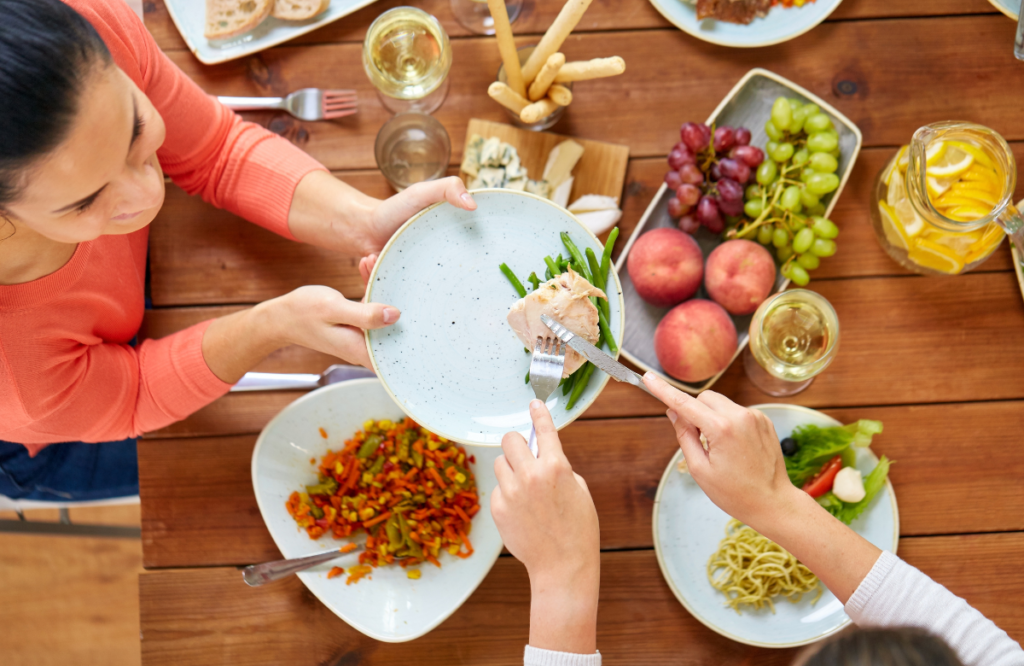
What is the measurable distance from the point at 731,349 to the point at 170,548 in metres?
1.38

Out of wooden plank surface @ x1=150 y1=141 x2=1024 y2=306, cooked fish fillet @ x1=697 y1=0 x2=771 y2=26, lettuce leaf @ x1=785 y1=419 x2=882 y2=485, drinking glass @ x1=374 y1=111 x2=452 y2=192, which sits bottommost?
lettuce leaf @ x1=785 y1=419 x2=882 y2=485

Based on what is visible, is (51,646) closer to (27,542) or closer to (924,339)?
(27,542)

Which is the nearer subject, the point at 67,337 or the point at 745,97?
the point at 67,337

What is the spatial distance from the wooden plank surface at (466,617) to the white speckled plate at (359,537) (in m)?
0.12

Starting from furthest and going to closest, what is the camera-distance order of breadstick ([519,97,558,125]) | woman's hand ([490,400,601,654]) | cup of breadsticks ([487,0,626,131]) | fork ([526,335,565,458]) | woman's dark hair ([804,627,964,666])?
1. breadstick ([519,97,558,125])
2. cup of breadsticks ([487,0,626,131])
3. fork ([526,335,565,458])
4. woman's hand ([490,400,601,654])
5. woman's dark hair ([804,627,964,666])

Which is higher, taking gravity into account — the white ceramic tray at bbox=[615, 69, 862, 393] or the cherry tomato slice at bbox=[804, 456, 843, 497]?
the white ceramic tray at bbox=[615, 69, 862, 393]

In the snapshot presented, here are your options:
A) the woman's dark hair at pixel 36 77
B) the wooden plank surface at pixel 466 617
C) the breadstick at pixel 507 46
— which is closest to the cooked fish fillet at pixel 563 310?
the breadstick at pixel 507 46

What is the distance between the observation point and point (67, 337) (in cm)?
126

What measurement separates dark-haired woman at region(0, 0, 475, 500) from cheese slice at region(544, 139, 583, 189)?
389 millimetres

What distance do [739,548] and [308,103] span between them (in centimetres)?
145

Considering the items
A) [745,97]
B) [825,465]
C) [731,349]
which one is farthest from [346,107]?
[825,465]

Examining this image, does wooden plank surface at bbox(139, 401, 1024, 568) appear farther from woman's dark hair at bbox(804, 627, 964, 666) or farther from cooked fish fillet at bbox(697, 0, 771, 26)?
cooked fish fillet at bbox(697, 0, 771, 26)

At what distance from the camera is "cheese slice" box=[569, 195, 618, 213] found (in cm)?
155

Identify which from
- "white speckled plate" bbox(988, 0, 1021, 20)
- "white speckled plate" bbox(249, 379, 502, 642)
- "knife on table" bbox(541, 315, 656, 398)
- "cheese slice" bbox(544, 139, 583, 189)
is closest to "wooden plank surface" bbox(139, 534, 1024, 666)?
"white speckled plate" bbox(249, 379, 502, 642)
